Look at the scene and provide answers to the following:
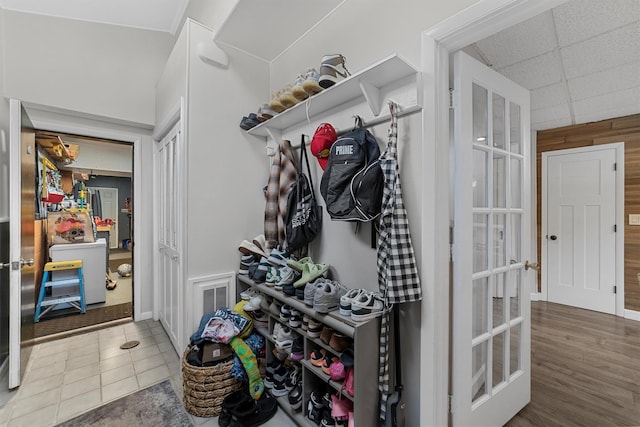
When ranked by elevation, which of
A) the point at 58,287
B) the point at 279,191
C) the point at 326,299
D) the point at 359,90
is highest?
the point at 359,90

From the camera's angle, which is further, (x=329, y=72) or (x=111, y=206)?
(x=111, y=206)

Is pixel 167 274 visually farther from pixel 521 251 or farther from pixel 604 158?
pixel 604 158

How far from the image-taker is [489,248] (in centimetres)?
149

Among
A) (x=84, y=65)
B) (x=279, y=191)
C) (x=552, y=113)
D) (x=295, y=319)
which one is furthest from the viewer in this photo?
(x=552, y=113)

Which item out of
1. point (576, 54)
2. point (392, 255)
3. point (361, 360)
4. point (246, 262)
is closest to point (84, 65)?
point (246, 262)

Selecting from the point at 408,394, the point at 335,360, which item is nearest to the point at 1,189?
the point at 335,360

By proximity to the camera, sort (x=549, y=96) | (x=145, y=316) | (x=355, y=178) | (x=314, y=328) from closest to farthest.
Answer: (x=355, y=178) < (x=314, y=328) < (x=549, y=96) < (x=145, y=316)

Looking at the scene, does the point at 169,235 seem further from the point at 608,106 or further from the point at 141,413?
the point at 608,106

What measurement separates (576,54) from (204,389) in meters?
3.49

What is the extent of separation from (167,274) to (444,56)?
2.84 metres

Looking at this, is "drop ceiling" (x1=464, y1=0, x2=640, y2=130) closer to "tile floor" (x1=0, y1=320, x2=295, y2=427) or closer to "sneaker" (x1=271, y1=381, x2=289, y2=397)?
"sneaker" (x1=271, y1=381, x2=289, y2=397)

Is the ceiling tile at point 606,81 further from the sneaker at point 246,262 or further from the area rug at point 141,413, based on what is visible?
the area rug at point 141,413

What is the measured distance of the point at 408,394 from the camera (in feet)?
4.43

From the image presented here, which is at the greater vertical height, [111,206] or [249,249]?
[111,206]
